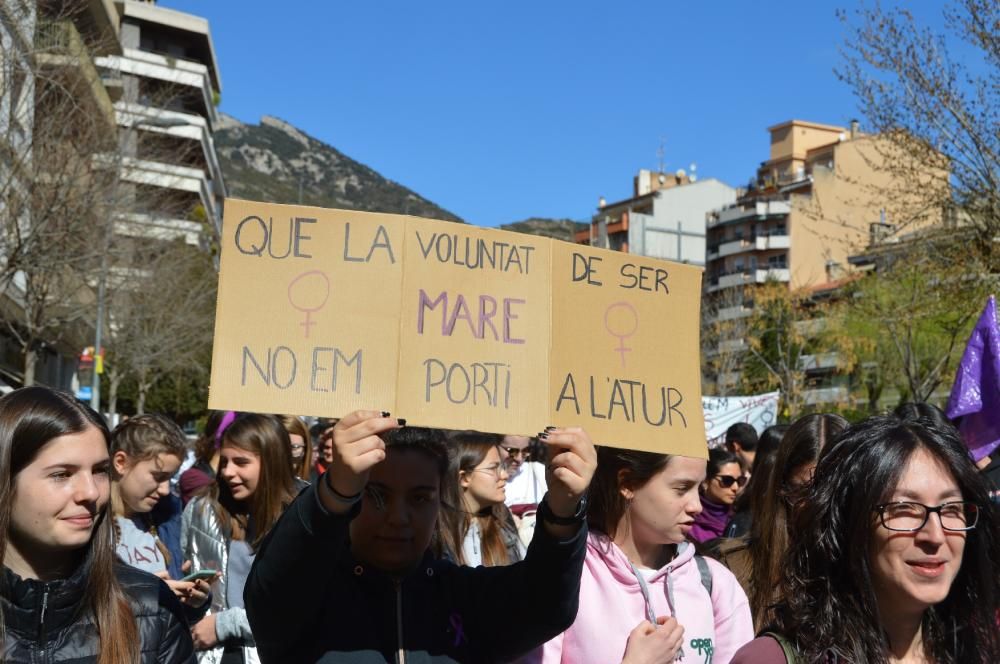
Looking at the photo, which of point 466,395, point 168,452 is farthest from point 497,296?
point 168,452

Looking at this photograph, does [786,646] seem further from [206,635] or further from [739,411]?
[739,411]

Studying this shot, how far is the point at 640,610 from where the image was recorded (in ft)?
11.7

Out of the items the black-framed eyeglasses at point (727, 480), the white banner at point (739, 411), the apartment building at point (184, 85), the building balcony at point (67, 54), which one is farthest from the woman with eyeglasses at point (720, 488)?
the apartment building at point (184, 85)

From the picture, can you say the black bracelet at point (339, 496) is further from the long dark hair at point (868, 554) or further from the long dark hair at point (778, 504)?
the long dark hair at point (778, 504)

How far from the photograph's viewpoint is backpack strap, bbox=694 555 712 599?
3742 mm

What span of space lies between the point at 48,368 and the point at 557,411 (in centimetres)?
4057

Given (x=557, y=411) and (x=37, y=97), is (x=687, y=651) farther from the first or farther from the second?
(x=37, y=97)

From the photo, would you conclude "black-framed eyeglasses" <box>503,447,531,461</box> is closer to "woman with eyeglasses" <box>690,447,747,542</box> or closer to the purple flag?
"woman with eyeglasses" <box>690,447,747,542</box>

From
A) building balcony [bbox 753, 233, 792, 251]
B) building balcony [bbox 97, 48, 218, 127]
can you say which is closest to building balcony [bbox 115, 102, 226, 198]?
building balcony [bbox 97, 48, 218, 127]

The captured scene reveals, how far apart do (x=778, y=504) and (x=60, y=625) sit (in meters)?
2.51

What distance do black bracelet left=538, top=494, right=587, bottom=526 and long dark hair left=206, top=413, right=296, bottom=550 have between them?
2520mm

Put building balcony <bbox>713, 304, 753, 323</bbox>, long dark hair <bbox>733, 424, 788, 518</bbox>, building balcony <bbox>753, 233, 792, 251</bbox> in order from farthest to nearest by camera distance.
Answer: building balcony <bbox>753, 233, 792, 251</bbox>
building balcony <bbox>713, 304, 753, 323</bbox>
long dark hair <bbox>733, 424, 788, 518</bbox>

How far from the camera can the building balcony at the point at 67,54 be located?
15.7 meters

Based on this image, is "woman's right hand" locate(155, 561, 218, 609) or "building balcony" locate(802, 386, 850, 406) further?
"building balcony" locate(802, 386, 850, 406)
